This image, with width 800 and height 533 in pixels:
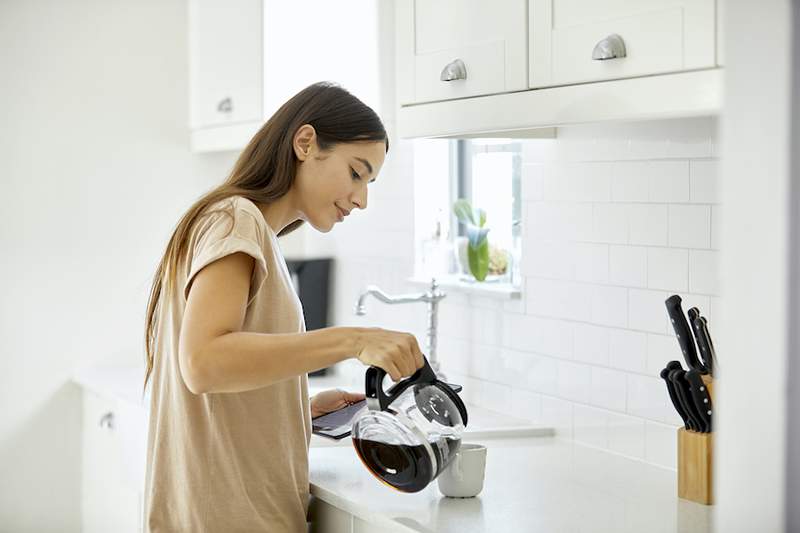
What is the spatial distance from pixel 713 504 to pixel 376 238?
5.31 feet

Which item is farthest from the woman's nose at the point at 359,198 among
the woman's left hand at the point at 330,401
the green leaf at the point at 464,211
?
the green leaf at the point at 464,211

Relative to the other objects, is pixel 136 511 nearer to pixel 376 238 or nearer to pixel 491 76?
pixel 376 238

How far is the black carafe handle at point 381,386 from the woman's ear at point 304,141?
430 millimetres

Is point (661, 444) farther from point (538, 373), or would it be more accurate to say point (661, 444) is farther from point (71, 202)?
point (71, 202)

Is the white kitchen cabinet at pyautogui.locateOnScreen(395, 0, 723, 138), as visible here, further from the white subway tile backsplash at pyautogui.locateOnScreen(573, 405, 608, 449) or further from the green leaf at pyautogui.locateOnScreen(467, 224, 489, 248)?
the white subway tile backsplash at pyautogui.locateOnScreen(573, 405, 608, 449)

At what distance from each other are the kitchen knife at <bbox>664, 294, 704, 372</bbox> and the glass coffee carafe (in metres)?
0.42

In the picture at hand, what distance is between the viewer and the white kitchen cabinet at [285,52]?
273cm

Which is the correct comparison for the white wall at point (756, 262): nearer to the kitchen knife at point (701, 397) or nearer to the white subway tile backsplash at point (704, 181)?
the kitchen knife at point (701, 397)

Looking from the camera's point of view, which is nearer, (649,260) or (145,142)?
(649,260)

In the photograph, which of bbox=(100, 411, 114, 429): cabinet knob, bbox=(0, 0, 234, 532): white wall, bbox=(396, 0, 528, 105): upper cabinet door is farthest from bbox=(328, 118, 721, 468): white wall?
bbox=(0, 0, 234, 532): white wall

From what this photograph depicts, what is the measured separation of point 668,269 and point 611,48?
62cm

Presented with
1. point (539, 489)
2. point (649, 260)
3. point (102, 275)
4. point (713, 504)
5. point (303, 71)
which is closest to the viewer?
point (713, 504)

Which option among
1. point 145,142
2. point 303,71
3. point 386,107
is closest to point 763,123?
point 386,107

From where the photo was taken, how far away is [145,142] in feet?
11.0
